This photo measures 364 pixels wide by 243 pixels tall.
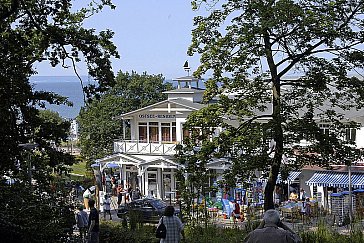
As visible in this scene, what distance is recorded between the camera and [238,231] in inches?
628

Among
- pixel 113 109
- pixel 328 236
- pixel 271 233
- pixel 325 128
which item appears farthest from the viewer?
pixel 113 109

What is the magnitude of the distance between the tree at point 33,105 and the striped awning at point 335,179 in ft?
60.5

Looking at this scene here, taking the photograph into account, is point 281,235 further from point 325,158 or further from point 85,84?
point 325,158

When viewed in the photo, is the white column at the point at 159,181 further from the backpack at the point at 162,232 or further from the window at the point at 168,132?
the backpack at the point at 162,232

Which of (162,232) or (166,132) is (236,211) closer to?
(162,232)

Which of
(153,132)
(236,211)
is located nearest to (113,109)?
(153,132)

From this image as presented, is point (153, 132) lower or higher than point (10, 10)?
lower

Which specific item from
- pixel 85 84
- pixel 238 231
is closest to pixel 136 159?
pixel 238 231

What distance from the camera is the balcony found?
42.5 metres

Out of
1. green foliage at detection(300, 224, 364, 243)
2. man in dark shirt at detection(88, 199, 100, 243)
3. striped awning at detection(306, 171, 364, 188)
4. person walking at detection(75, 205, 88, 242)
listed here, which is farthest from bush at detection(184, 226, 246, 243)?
striped awning at detection(306, 171, 364, 188)

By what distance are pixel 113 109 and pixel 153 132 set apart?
963cm

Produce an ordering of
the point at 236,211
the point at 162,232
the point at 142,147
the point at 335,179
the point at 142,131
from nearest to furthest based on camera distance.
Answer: the point at 162,232 → the point at 236,211 → the point at 335,179 → the point at 142,147 → the point at 142,131

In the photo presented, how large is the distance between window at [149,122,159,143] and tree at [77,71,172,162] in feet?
16.6

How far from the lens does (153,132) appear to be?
44500 millimetres
